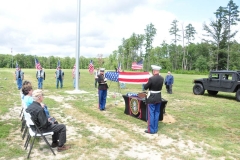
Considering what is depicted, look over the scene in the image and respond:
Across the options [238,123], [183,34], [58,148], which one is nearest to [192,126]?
[238,123]

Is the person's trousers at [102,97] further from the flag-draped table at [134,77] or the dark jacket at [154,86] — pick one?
the dark jacket at [154,86]

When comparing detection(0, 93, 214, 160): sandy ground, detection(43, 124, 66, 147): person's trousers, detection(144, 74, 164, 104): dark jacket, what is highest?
detection(144, 74, 164, 104): dark jacket

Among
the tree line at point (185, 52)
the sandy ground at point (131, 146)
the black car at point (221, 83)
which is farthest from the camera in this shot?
the tree line at point (185, 52)

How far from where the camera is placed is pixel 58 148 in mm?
4988

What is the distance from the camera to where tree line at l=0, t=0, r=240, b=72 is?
54.1 m

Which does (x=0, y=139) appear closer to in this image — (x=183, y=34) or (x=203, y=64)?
(x=183, y=34)

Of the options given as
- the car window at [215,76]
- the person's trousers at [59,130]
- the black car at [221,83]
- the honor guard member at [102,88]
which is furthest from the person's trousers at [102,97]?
the car window at [215,76]

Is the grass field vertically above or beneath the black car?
beneath

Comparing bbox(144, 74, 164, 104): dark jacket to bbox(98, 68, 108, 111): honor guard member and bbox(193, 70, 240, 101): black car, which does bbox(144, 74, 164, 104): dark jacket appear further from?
bbox(193, 70, 240, 101): black car

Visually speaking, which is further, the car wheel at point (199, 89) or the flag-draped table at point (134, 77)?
the car wheel at point (199, 89)

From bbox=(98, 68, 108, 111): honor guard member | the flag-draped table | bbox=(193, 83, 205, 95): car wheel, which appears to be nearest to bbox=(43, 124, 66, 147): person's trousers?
bbox=(98, 68, 108, 111): honor guard member

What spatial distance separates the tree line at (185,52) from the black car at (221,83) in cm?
824

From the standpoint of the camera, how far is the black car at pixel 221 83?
13.3m

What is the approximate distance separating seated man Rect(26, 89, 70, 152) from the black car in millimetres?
11593
